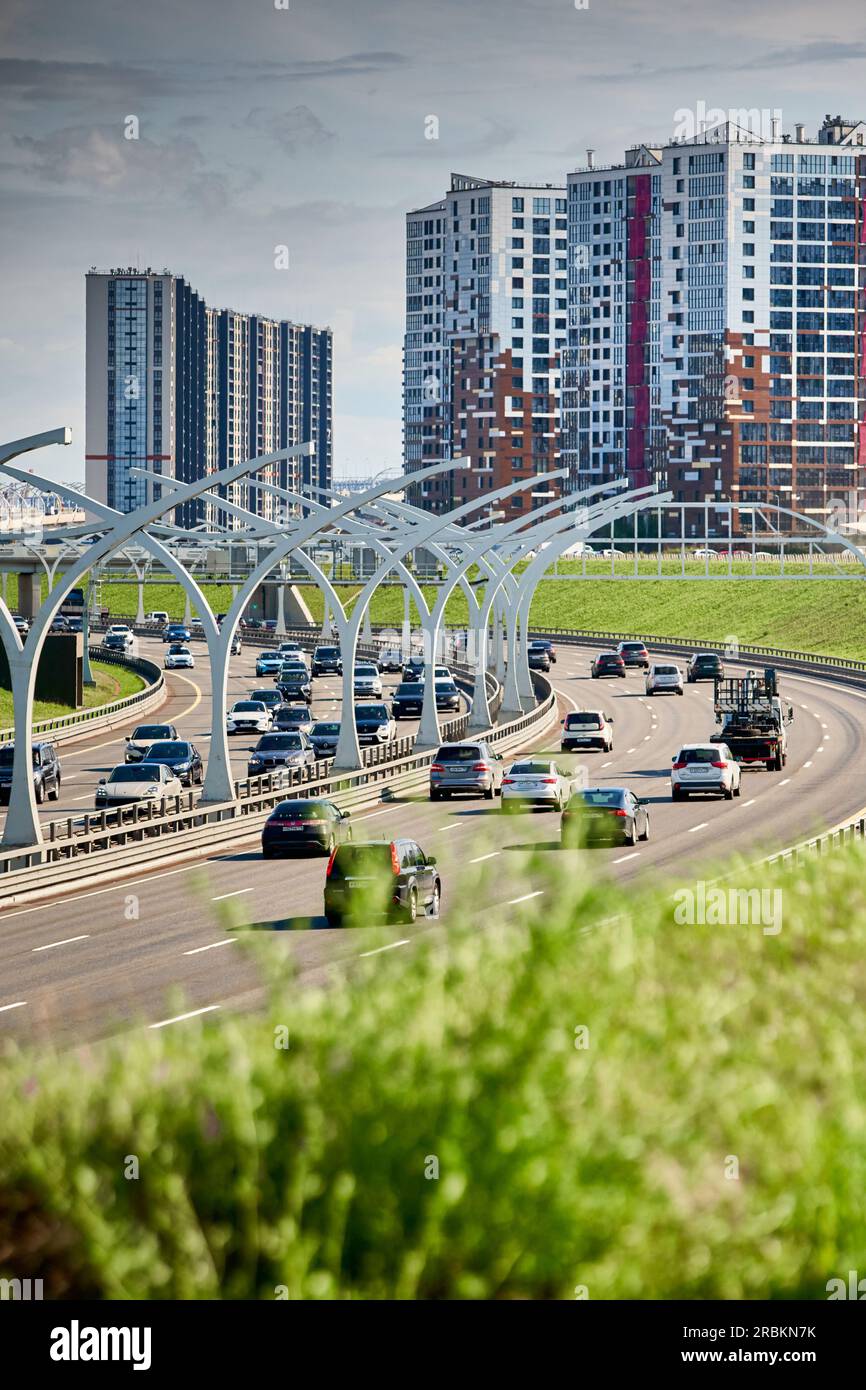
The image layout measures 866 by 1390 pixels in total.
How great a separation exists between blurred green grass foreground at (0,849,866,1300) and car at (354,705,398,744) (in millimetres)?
50363

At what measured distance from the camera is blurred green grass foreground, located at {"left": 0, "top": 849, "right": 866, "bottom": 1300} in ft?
37.8

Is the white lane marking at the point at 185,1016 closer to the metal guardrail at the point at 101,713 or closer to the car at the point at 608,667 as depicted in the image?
the metal guardrail at the point at 101,713

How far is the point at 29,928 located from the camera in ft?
106

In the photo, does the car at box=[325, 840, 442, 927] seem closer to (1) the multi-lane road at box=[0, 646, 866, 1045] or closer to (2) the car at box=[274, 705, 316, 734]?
(1) the multi-lane road at box=[0, 646, 866, 1045]

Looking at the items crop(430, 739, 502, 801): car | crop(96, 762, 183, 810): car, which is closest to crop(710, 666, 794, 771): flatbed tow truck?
crop(430, 739, 502, 801): car

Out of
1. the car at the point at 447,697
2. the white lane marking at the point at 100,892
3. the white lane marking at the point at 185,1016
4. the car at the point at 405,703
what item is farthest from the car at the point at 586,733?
the white lane marking at the point at 185,1016

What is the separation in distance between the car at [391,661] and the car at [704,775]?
59427 millimetres

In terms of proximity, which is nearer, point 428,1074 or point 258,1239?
point 258,1239
